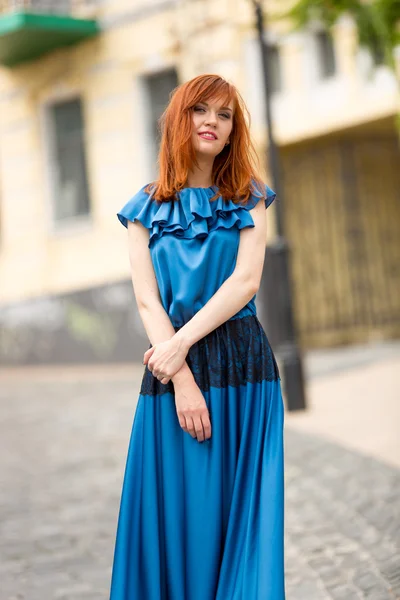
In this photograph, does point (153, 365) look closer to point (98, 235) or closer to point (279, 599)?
point (279, 599)

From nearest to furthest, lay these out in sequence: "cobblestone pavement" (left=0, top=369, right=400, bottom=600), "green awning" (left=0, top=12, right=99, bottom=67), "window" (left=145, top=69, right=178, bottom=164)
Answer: "cobblestone pavement" (left=0, top=369, right=400, bottom=600)
"green awning" (left=0, top=12, right=99, bottom=67)
"window" (left=145, top=69, right=178, bottom=164)

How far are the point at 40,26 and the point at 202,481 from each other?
12665 millimetres

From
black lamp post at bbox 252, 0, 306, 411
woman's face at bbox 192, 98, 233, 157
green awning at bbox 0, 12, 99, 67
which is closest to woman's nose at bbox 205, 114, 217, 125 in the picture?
woman's face at bbox 192, 98, 233, 157

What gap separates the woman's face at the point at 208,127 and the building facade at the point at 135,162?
1042cm

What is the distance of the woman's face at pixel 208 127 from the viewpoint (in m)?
3.06

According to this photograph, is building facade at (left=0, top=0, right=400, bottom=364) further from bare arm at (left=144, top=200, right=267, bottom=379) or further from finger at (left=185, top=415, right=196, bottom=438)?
finger at (left=185, top=415, right=196, bottom=438)

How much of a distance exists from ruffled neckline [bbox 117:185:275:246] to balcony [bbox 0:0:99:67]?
12118mm

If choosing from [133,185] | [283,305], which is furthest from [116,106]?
[283,305]

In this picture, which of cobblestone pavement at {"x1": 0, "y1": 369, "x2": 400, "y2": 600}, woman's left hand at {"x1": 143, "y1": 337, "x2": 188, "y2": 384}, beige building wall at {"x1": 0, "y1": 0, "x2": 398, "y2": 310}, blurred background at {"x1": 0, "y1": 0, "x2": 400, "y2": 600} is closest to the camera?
woman's left hand at {"x1": 143, "y1": 337, "x2": 188, "y2": 384}

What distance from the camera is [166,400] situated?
3.05 m

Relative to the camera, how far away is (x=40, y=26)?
14633mm

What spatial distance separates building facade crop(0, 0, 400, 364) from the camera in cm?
1394

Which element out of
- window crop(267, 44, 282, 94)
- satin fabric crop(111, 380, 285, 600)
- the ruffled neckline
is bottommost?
satin fabric crop(111, 380, 285, 600)

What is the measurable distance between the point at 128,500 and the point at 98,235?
12.4 meters
